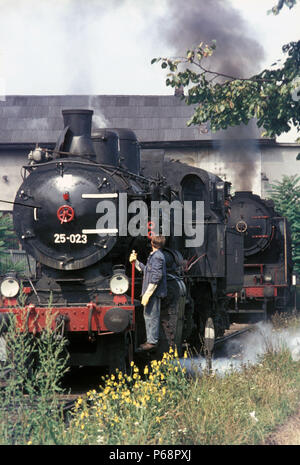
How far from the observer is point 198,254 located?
38.0ft

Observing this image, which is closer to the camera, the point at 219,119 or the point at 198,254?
the point at 198,254

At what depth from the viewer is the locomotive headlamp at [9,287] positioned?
335 inches

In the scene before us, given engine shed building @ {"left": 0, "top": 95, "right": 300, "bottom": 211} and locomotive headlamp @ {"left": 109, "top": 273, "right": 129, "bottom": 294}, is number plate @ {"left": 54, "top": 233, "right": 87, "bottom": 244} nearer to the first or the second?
locomotive headlamp @ {"left": 109, "top": 273, "right": 129, "bottom": 294}

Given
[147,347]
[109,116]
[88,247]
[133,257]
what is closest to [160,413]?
[147,347]

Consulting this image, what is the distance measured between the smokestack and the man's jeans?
2.10m

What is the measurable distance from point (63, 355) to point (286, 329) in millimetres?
6646

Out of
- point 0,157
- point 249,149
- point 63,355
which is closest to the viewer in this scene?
point 63,355

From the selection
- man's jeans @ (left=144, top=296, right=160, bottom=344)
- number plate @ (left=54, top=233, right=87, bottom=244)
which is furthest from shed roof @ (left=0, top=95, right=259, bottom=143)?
man's jeans @ (left=144, top=296, right=160, bottom=344)

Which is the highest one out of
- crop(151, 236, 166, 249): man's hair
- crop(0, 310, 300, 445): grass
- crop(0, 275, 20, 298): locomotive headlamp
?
crop(151, 236, 166, 249): man's hair

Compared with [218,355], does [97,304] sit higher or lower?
higher

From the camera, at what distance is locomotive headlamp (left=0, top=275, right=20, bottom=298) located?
850cm

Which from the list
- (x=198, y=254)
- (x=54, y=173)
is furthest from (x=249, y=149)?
(x=54, y=173)
